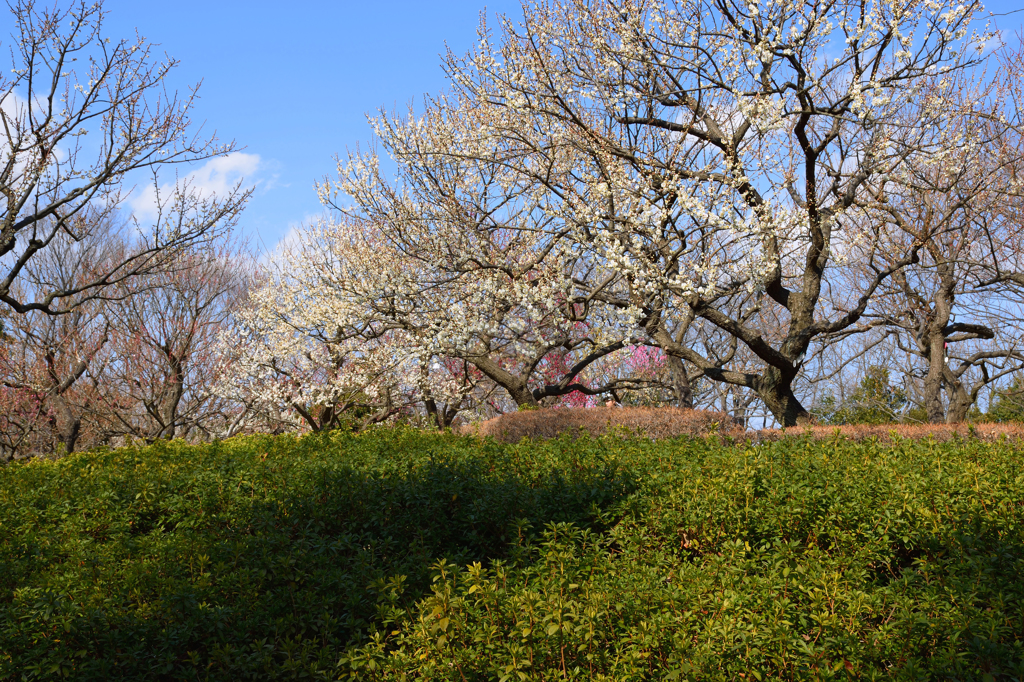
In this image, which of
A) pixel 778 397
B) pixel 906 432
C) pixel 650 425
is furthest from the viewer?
pixel 778 397

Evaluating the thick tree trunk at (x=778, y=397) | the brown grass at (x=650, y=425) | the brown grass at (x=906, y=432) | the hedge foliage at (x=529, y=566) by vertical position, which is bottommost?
the hedge foliage at (x=529, y=566)

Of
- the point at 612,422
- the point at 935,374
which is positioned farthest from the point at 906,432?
the point at 935,374

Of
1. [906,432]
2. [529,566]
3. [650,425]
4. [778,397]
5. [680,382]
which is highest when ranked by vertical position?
[680,382]

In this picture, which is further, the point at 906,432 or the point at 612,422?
the point at 612,422

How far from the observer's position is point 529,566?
4.00 metres

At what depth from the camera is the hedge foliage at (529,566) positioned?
3.20 m

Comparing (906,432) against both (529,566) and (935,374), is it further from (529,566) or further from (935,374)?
(935,374)

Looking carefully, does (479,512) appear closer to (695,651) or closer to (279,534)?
(279,534)

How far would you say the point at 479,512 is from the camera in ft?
14.9

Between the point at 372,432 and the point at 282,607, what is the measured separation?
4.30 meters

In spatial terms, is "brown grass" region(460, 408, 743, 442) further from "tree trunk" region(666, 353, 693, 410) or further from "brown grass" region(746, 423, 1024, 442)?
"tree trunk" region(666, 353, 693, 410)

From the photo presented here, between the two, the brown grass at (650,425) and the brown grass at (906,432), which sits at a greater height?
the brown grass at (650,425)

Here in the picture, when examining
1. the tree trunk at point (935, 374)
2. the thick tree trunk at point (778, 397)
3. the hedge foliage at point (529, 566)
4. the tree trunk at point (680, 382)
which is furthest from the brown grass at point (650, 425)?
the tree trunk at point (935, 374)

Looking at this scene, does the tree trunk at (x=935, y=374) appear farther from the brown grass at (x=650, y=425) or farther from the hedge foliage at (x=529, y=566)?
the hedge foliage at (x=529, y=566)
